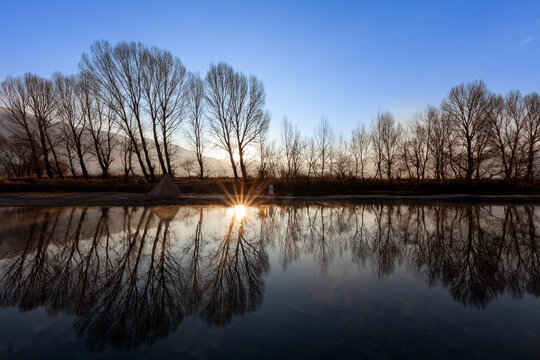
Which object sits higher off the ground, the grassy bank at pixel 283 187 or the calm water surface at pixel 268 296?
the grassy bank at pixel 283 187

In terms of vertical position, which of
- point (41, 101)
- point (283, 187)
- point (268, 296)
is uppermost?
point (41, 101)

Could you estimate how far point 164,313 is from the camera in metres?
3.62

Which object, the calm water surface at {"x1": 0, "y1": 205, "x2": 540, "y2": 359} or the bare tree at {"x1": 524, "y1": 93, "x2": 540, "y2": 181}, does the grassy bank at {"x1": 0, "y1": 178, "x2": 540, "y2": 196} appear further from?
the calm water surface at {"x1": 0, "y1": 205, "x2": 540, "y2": 359}

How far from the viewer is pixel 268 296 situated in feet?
13.9

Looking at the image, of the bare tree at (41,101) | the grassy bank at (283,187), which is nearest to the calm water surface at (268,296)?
the grassy bank at (283,187)

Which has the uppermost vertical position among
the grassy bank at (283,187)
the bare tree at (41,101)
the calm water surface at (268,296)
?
the bare tree at (41,101)

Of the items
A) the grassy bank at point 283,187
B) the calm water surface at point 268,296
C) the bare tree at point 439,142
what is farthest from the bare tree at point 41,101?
the bare tree at point 439,142

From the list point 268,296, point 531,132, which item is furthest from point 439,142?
point 268,296

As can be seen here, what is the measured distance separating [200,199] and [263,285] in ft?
54.1

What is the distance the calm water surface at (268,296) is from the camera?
2.91 meters

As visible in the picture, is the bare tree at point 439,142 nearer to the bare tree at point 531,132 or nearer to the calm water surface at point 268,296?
the bare tree at point 531,132

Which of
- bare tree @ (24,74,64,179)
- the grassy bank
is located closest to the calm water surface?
the grassy bank

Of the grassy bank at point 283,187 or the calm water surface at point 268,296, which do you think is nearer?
the calm water surface at point 268,296

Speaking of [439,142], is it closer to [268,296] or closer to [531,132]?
[531,132]
